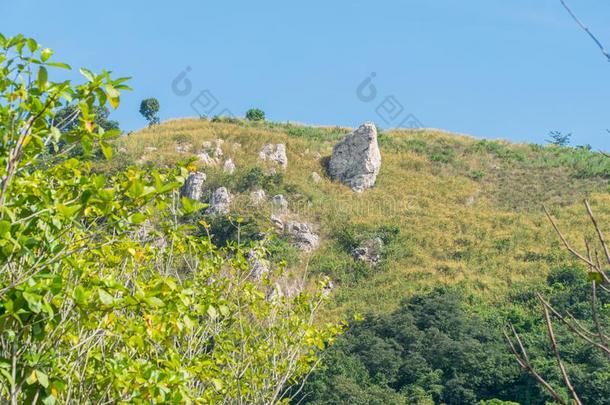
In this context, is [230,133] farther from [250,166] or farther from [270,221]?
[270,221]

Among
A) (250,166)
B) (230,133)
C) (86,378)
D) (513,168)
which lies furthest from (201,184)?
(86,378)

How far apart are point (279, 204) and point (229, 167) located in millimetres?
6342

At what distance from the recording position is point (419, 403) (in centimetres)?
2634

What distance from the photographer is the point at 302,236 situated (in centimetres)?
4559

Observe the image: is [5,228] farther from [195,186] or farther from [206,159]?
[206,159]

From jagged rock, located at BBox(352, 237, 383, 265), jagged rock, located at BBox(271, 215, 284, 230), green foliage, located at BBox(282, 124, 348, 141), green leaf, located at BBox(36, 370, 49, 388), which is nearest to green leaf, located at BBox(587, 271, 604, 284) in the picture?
green leaf, located at BBox(36, 370, 49, 388)

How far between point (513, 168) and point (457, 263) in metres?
18.9

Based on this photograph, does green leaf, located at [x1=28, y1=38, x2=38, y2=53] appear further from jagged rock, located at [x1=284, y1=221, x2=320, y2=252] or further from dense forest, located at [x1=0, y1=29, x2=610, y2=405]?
jagged rock, located at [x1=284, y1=221, x2=320, y2=252]

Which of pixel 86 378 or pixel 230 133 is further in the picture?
pixel 230 133

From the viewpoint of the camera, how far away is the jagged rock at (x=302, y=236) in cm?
4512

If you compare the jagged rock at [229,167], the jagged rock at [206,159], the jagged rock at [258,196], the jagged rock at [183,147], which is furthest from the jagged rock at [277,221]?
the jagged rock at [183,147]

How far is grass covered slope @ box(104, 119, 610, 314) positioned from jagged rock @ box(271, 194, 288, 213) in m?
0.92

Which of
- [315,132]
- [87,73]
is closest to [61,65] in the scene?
[87,73]

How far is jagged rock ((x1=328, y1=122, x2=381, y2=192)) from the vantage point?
53.8 meters
